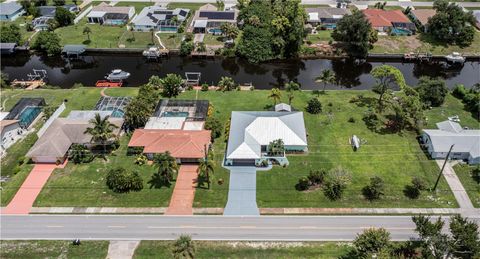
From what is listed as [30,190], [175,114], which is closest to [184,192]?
[175,114]

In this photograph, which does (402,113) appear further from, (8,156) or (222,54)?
(8,156)

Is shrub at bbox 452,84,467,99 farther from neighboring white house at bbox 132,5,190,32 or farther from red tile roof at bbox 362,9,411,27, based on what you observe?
neighboring white house at bbox 132,5,190,32

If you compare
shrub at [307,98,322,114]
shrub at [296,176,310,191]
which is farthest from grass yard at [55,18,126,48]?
shrub at [296,176,310,191]

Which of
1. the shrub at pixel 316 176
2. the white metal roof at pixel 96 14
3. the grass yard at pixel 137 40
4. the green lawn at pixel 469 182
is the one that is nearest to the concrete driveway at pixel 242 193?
the shrub at pixel 316 176

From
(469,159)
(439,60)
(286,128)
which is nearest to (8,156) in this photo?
(286,128)

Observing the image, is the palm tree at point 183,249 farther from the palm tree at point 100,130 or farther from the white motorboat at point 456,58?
the white motorboat at point 456,58

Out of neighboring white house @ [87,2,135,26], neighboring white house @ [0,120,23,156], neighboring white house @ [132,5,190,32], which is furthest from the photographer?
neighboring white house @ [87,2,135,26]
